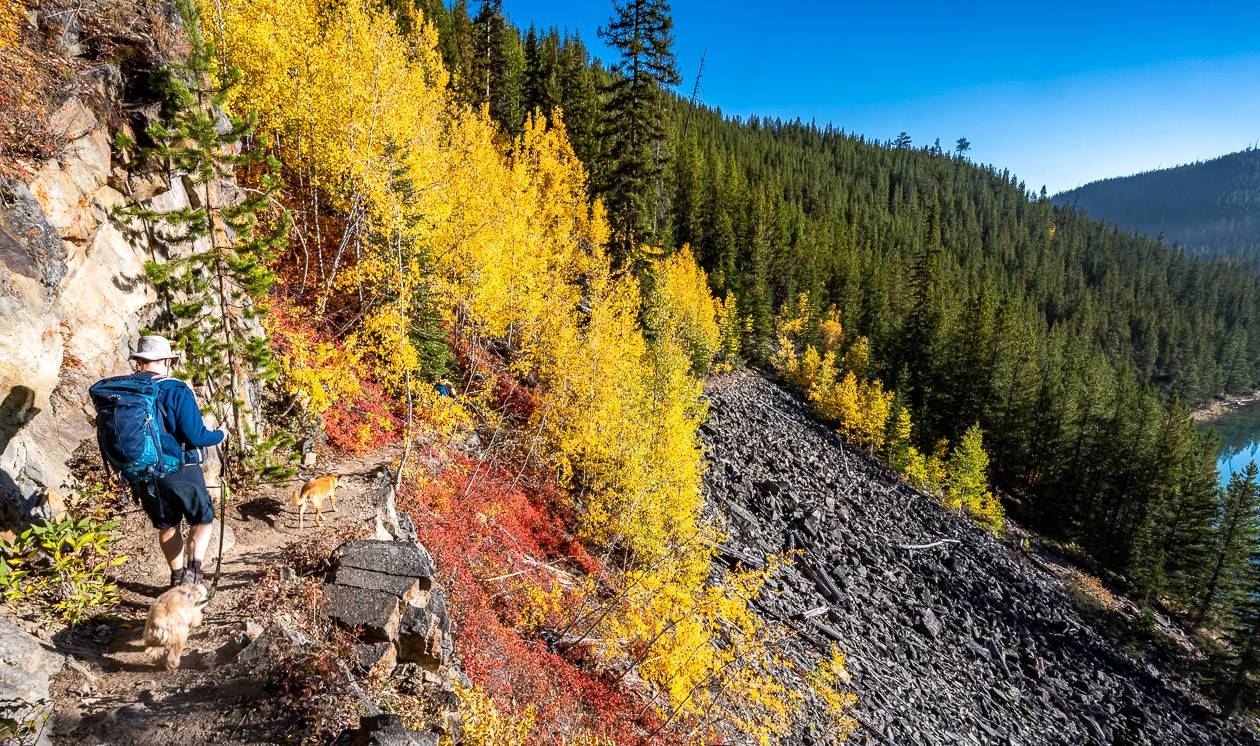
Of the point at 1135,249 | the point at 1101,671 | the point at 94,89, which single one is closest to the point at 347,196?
the point at 94,89

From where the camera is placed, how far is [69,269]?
18.2 ft

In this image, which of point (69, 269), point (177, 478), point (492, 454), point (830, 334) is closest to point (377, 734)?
point (177, 478)

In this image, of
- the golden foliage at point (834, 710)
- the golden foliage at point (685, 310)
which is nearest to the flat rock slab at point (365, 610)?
the golden foliage at point (834, 710)

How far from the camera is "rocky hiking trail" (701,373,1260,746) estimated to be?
18719 mm

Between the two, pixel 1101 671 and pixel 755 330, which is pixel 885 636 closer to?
pixel 1101 671

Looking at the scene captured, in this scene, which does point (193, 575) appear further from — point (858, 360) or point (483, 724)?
point (858, 360)

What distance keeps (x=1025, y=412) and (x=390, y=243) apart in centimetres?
6088

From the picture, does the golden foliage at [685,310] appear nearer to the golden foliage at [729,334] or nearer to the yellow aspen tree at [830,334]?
the golden foliage at [729,334]

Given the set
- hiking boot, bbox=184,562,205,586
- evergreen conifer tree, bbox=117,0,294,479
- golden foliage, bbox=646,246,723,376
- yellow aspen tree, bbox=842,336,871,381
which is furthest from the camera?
yellow aspen tree, bbox=842,336,871,381

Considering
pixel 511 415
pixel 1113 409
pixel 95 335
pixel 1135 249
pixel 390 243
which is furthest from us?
pixel 1135 249

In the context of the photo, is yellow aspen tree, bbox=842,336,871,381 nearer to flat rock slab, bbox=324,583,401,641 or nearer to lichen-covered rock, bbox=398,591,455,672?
lichen-covered rock, bbox=398,591,455,672

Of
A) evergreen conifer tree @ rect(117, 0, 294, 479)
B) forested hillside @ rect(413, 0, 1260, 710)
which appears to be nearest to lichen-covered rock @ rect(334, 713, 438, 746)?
evergreen conifer tree @ rect(117, 0, 294, 479)

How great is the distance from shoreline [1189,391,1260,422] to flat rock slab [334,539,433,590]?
140531mm

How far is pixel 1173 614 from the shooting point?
37.8 m
